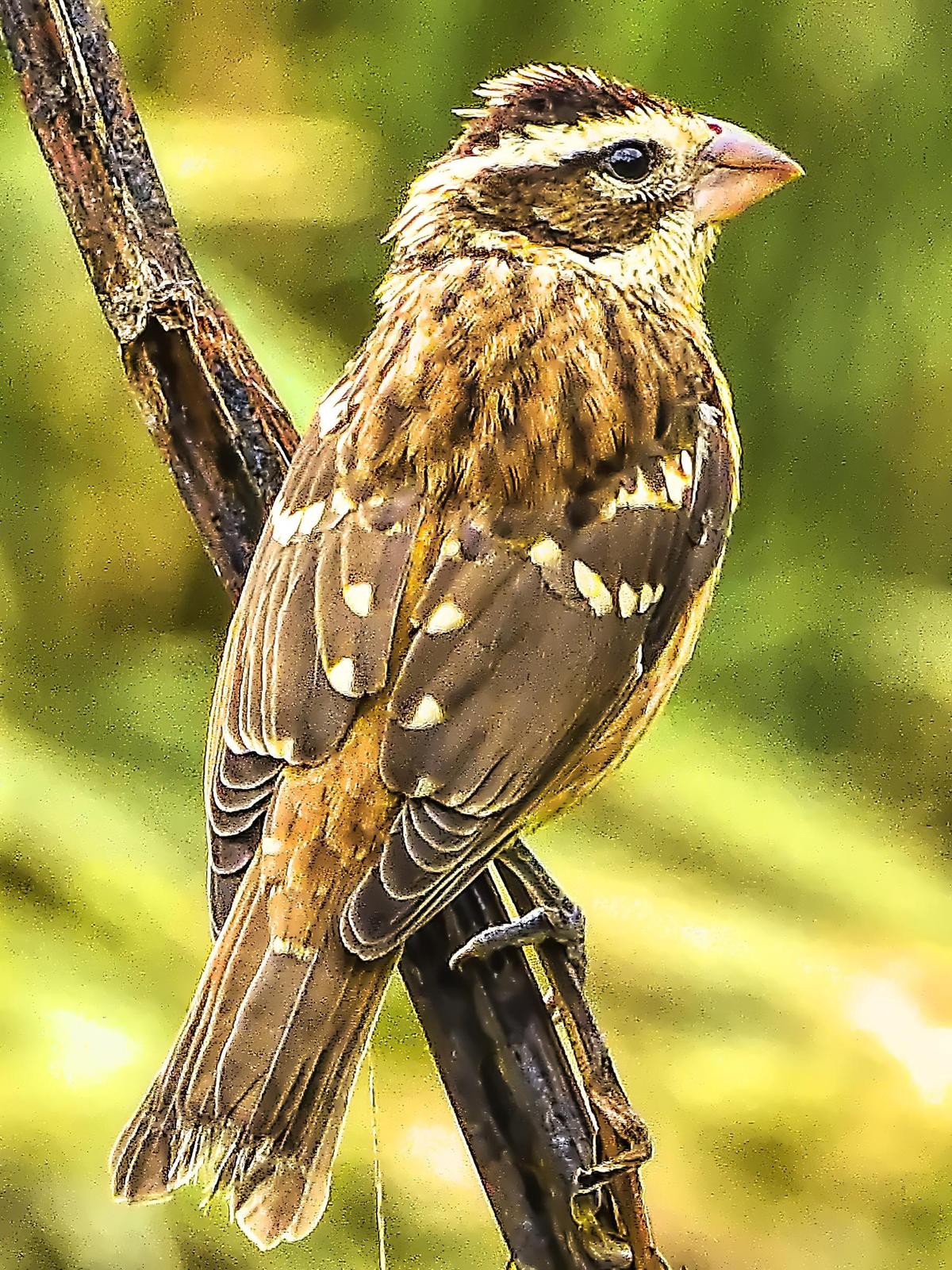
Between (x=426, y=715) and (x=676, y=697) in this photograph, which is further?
(x=676, y=697)

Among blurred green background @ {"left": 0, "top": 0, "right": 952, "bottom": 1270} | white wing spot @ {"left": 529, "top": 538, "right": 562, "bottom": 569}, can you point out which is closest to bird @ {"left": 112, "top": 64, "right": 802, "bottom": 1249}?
white wing spot @ {"left": 529, "top": 538, "right": 562, "bottom": 569}

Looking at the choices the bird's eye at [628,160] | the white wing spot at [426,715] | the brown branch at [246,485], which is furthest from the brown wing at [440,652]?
the bird's eye at [628,160]

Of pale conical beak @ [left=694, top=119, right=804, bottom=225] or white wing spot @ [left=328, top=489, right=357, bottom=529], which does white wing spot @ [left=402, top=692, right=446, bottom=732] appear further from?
pale conical beak @ [left=694, top=119, right=804, bottom=225]

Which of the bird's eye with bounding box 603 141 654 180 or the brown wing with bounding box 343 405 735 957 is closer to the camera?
the brown wing with bounding box 343 405 735 957

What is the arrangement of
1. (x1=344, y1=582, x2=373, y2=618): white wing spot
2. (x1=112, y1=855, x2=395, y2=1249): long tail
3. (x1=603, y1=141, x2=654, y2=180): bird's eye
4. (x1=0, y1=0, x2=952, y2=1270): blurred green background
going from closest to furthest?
(x1=112, y1=855, x2=395, y2=1249): long tail, (x1=344, y1=582, x2=373, y2=618): white wing spot, (x1=603, y1=141, x2=654, y2=180): bird's eye, (x1=0, y1=0, x2=952, y2=1270): blurred green background

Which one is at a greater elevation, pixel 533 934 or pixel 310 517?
pixel 310 517

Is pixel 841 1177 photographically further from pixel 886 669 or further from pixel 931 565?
pixel 931 565

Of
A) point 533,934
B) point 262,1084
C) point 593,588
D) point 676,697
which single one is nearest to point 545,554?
point 593,588

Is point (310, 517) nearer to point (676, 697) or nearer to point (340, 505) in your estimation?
point (340, 505)
